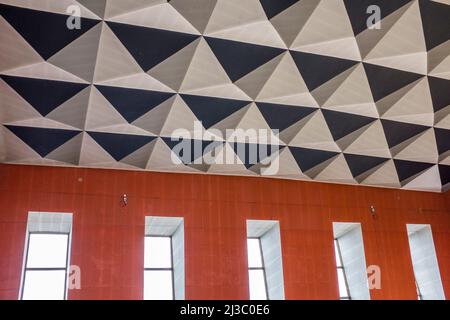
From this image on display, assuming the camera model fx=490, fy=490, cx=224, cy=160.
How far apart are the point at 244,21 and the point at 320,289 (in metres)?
15.5

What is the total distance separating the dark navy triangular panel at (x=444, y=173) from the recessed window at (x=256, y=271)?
1205 centimetres

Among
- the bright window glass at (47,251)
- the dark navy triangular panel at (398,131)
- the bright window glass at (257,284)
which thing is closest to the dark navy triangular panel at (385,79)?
the dark navy triangular panel at (398,131)

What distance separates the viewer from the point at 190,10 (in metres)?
18.1

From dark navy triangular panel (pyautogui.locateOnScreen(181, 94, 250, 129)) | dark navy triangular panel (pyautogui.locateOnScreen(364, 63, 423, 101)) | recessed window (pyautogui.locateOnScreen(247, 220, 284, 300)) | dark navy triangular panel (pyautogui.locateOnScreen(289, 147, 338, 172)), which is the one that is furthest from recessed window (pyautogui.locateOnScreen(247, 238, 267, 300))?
dark navy triangular panel (pyautogui.locateOnScreen(364, 63, 423, 101))

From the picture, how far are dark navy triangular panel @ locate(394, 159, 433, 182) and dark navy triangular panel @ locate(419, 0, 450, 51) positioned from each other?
9.72 metres

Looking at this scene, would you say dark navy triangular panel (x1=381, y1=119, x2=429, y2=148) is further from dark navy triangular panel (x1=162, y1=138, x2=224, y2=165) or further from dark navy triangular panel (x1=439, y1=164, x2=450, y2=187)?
dark navy triangular panel (x1=162, y1=138, x2=224, y2=165)

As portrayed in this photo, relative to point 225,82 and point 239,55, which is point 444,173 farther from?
point 239,55

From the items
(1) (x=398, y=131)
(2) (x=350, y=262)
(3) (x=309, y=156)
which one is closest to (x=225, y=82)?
(3) (x=309, y=156)

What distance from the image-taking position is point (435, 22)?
19.8 metres

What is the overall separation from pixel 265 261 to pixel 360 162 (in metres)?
8.05

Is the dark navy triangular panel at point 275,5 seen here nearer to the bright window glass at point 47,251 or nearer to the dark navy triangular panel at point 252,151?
the dark navy triangular panel at point 252,151

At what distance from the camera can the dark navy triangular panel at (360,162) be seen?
2823 cm
